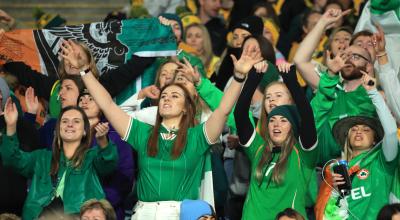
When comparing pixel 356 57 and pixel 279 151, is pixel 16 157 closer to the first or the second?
pixel 279 151

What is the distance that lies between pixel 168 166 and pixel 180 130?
1.16ft

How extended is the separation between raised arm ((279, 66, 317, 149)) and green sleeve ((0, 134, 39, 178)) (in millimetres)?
2339

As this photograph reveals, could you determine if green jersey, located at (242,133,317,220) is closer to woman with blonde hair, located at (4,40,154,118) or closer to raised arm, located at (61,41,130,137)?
raised arm, located at (61,41,130,137)

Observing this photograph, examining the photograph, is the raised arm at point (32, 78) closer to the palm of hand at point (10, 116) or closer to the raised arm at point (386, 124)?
the palm of hand at point (10, 116)

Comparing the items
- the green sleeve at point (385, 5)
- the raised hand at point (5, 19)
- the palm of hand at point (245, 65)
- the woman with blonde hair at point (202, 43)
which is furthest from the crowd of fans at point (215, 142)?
the woman with blonde hair at point (202, 43)

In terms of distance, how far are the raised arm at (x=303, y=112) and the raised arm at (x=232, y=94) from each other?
1.03 ft

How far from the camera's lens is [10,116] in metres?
11.4

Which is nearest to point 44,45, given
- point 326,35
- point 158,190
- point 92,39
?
point 92,39

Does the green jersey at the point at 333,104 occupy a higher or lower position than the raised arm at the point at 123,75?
lower

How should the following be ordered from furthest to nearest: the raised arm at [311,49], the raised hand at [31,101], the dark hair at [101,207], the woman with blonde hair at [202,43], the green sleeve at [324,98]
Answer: the woman with blonde hair at [202,43], the raised hand at [31,101], the raised arm at [311,49], the green sleeve at [324,98], the dark hair at [101,207]

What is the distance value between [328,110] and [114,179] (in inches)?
78.7

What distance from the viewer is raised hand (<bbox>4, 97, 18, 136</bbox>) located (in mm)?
11352

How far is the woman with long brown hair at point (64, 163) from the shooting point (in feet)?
36.4

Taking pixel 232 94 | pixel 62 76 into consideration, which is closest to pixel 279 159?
pixel 232 94
